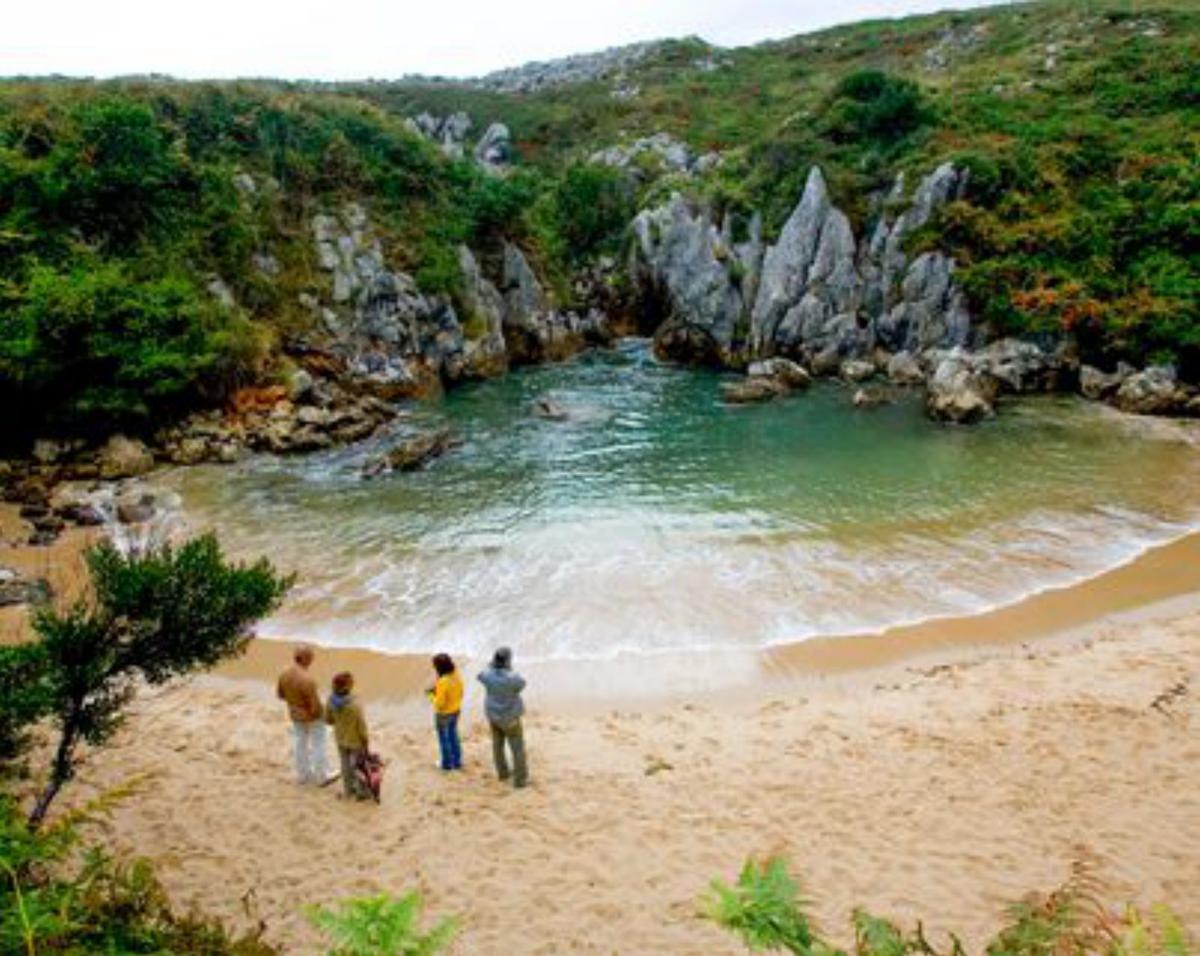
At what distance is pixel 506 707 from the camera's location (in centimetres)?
1020

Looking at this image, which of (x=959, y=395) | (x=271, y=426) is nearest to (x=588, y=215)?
(x=959, y=395)

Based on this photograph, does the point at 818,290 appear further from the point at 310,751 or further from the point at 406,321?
the point at 310,751

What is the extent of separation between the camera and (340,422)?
29562 millimetres

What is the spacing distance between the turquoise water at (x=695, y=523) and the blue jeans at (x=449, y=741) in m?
3.52

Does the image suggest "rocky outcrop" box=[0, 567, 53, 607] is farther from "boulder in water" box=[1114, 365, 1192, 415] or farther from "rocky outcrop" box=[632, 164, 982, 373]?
"rocky outcrop" box=[632, 164, 982, 373]

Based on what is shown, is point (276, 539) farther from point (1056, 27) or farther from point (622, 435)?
point (1056, 27)

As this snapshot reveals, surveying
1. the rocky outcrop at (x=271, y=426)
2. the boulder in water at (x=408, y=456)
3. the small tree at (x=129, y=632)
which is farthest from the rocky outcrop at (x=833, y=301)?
the small tree at (x=129, y=632)

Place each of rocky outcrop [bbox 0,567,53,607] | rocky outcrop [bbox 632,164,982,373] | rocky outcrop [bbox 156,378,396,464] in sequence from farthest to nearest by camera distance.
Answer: rocky outcrop [bbox 632,164,982,373], rocky outcrop [bbox 156,378,396,464], rocky outcrop [bbox 0,567,53,607]

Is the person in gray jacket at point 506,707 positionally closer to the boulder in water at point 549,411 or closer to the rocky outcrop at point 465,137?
the boulder in water at point 549,411

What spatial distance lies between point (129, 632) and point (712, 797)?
21.6 feet

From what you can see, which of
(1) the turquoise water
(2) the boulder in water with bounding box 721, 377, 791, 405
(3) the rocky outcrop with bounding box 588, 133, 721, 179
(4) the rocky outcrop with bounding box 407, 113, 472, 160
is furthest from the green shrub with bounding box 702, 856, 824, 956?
(4) the rocky outcrop with bounding box 407, 113, 472, 160

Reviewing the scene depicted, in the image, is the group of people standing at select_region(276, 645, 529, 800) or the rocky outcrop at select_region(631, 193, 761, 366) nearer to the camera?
the group of people standing at select_region(276, 645, 529, 800)

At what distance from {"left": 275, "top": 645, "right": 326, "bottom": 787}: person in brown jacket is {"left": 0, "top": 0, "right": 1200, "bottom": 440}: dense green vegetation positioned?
12.7 metres

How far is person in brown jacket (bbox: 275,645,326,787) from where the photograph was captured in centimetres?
1019
